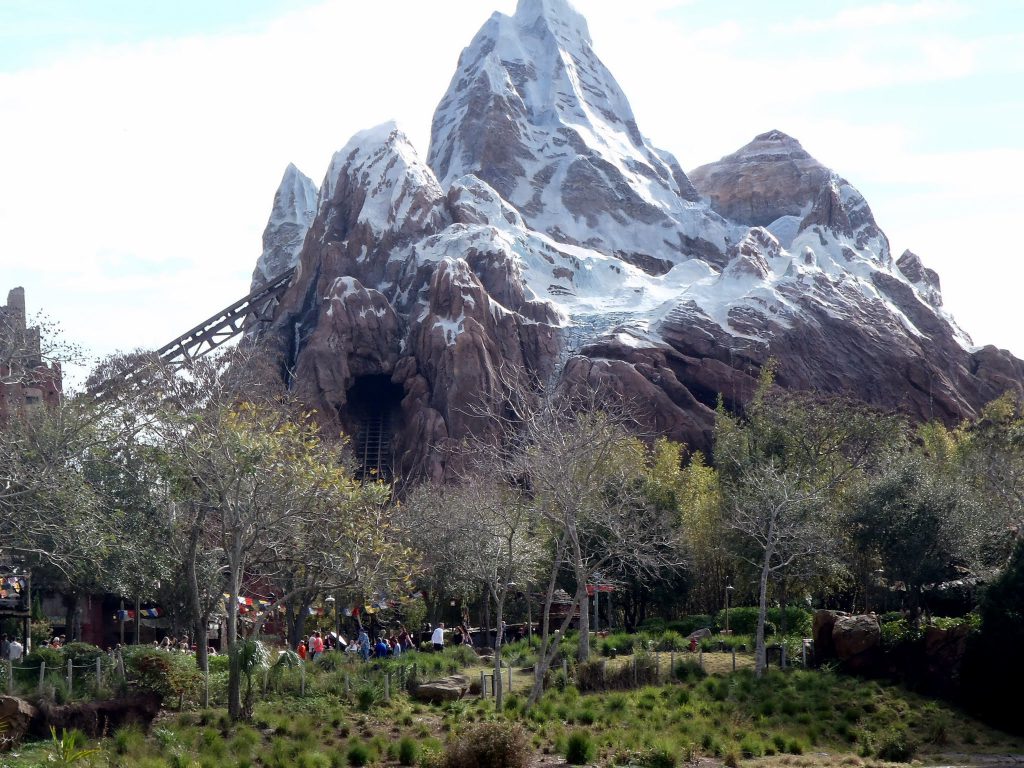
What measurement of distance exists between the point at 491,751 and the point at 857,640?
14763 mm

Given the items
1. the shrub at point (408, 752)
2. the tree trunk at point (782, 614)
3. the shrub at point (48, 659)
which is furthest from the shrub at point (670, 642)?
the shrub at point (48, 659)

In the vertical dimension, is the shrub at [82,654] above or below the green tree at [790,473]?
below

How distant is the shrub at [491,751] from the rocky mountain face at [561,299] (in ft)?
96.6

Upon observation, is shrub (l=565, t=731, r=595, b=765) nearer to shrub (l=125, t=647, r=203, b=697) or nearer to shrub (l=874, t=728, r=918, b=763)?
shrub (l=874, t=728, r=918, b=763)

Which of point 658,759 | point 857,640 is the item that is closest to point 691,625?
point 857,640

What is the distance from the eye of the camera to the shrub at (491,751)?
20.1 meters

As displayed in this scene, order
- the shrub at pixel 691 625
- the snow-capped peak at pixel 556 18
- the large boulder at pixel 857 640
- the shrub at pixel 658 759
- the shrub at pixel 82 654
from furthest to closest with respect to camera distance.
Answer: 1. the snow-capped peak at pixel 556 18
2. the shrub at pixel 691 625
3. the large boulder at pixel 857 640
4. the shrub at pixel 82 654
5. the shrub at pixel 658 759

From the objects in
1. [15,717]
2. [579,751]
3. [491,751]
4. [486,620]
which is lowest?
[579,751]

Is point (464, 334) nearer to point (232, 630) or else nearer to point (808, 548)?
point (808, 548)

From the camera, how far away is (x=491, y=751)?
2011 centimetres

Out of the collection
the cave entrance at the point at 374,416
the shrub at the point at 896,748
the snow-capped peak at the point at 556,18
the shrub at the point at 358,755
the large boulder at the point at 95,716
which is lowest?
the shrub at the point at 896,748

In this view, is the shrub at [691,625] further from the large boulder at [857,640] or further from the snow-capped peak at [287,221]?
the snow-capped peak at [287,221]

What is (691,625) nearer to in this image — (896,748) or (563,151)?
(896,748)

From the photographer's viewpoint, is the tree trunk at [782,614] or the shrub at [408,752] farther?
the tree trunk at [782,614]
